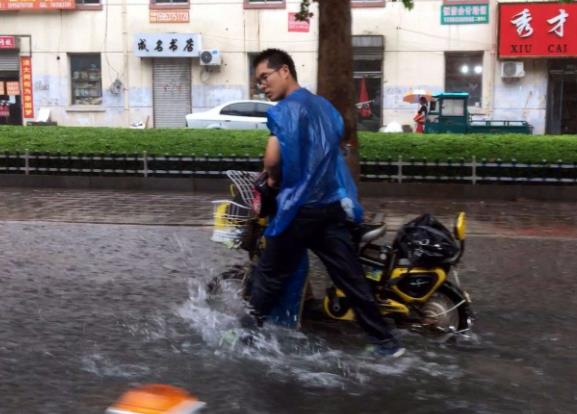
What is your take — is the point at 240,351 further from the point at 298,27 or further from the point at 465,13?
the point at 465,13

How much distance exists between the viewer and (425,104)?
73.7ft

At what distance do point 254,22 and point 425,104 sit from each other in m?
6.44

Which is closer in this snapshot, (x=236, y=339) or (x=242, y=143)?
(x=236, y=339)

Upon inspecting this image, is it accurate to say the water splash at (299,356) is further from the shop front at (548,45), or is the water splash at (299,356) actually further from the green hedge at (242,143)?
the shop front at (548,45)

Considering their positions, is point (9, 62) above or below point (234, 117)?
above

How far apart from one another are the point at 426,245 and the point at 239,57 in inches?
820

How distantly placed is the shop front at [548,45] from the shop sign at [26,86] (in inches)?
614

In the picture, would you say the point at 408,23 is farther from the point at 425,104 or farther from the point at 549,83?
the point at 549,83

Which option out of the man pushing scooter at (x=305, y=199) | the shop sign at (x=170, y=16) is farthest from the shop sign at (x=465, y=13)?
the man pushing scooter at (x=305, y=199)

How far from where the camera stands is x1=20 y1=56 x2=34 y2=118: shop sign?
85.4 feet

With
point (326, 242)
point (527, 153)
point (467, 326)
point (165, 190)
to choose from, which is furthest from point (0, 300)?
point (527, 153)

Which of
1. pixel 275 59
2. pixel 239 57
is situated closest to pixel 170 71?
pixel 239 57

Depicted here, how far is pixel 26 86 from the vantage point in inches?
1028

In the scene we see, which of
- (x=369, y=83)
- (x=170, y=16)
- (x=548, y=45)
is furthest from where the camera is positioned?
(x=170, y=16)
